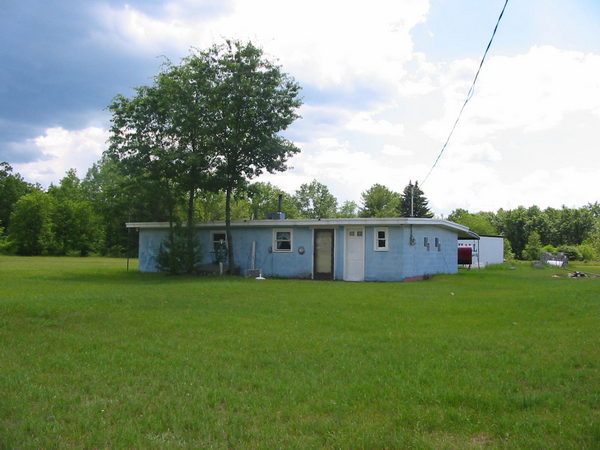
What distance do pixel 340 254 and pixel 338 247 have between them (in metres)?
0.27

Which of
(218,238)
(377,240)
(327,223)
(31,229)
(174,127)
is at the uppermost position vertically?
(174,127)

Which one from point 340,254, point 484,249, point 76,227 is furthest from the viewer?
point 76,227

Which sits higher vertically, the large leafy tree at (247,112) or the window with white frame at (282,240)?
the large leafy tree at (247,112)

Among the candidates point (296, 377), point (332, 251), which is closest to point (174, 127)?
point (332, 251)

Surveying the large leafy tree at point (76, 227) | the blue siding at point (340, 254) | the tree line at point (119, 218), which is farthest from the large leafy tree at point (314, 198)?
the blue siding at point (340, 254)

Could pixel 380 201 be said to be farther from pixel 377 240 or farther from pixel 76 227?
pixel 377 240

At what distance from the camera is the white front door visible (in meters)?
19.9

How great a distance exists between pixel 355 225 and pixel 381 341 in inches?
500

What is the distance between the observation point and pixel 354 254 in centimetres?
2002

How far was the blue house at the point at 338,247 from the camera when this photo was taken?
19531 millimetres

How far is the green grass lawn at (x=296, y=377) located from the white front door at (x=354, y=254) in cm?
957

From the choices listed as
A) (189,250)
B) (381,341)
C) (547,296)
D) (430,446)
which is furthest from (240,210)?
(430,446)

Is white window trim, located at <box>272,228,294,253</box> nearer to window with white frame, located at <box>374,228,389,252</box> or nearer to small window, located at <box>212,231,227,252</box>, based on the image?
small window, located at <box>212,231,227,252</box>

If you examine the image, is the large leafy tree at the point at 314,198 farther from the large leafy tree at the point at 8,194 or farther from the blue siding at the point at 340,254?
the blue siding at the point at 340,254
